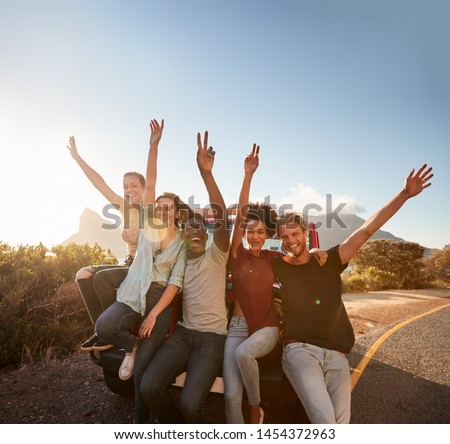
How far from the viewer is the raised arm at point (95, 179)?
13.0 feet

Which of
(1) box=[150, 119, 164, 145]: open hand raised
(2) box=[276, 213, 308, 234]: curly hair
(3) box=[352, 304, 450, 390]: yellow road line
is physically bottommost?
(3) box=[352, 304, 450, 390]: yellow road line

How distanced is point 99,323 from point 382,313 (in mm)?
8078

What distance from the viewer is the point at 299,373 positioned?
2.46m

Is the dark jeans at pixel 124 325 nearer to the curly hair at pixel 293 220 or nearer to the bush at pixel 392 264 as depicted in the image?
the curly hair at pixel 293 220

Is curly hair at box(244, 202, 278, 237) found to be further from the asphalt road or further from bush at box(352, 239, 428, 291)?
bush at box(352, 239, 428, 291)

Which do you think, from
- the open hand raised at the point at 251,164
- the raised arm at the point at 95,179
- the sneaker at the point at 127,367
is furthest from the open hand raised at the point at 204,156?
the sneaker at the point at 127,367

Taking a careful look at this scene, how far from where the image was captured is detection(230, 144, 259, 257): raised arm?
3.14 m

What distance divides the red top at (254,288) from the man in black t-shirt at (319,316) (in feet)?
0.39

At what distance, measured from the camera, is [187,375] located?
255cm

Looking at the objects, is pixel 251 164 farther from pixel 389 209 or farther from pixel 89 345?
pixel 89 345

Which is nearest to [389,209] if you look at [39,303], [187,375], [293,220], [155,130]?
[293,220]

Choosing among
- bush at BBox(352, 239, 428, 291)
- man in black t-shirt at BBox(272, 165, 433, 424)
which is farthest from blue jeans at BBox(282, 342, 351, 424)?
bush at BBox(352, 239, 428, 291)

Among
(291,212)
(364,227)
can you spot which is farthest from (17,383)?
(364,227)
